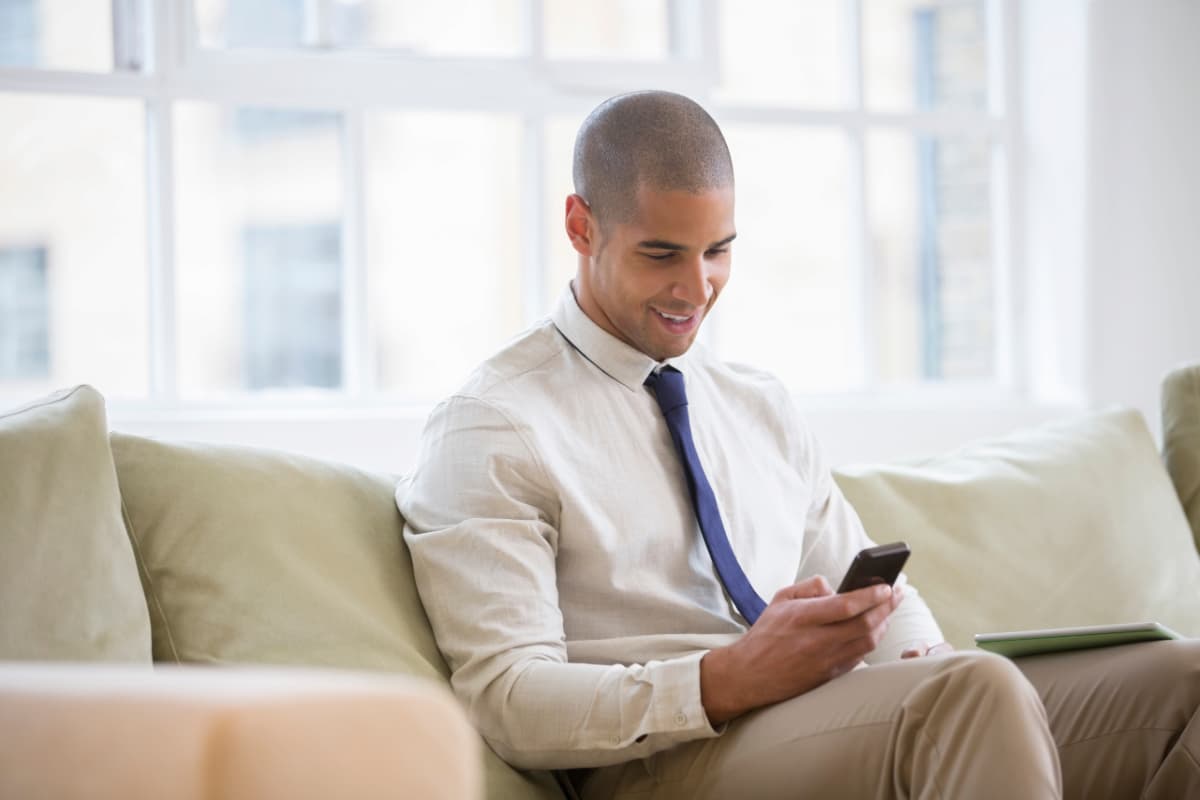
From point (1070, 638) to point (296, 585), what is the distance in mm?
978

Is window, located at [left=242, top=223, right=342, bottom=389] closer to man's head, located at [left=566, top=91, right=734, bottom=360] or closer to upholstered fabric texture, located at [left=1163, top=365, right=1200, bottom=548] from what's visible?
man's head, located at [left=566, top=91, right=734, bottom=360]

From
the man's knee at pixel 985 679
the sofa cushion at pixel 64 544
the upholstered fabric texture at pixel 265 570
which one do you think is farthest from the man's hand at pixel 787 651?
the sofa cushion at pixel 64 544

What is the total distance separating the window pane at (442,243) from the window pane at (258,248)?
110 millimetres

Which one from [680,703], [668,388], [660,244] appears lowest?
[680,703]

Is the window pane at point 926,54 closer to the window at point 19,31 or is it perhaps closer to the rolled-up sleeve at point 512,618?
the window at point 19,31

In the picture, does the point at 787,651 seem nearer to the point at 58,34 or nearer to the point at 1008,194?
the point at 58,34

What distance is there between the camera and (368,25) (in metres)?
2.85

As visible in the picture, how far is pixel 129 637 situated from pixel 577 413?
0.67 meters

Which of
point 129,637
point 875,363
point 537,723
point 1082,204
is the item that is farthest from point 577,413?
point 1082,204

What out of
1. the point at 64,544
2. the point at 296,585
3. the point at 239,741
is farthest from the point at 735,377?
the point at 239,741

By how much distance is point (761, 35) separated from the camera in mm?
3361

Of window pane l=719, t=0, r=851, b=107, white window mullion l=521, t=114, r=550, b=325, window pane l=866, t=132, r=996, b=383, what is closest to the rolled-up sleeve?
white window mullion l=521, t=114, r=550, b=325

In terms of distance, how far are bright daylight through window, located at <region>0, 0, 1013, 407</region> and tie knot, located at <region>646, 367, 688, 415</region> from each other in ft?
3.28

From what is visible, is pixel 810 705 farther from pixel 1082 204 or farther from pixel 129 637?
pixel 1082 204
